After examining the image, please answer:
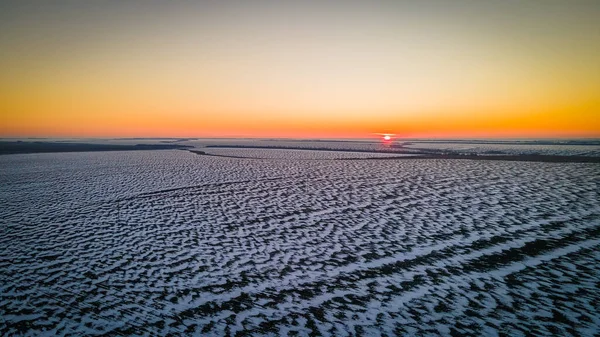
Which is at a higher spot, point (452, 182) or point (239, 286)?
point (452, 182)

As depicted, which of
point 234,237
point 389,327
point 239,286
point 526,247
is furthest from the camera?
point 234,237

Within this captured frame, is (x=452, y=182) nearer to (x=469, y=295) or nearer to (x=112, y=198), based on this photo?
(x=469, y=295)

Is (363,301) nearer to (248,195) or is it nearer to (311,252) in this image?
(311,252)

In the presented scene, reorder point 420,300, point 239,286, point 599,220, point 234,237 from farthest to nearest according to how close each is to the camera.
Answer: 1. point 599,220
2. point 234,237
3. point 239,286
4. point 420,300

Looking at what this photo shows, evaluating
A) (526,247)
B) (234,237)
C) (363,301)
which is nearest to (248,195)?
(234,237)

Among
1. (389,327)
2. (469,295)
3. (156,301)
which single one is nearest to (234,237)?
(156,301)

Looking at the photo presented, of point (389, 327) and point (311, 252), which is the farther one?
point (311, 252)
